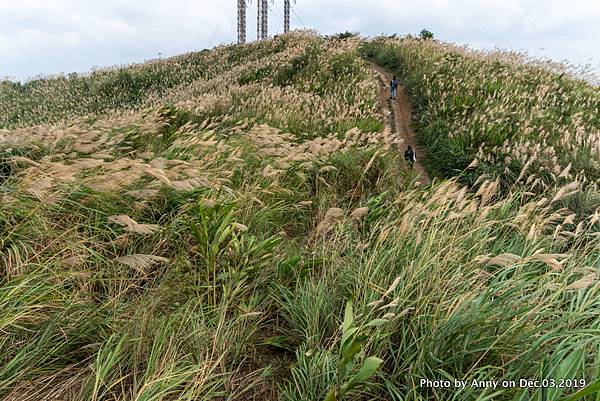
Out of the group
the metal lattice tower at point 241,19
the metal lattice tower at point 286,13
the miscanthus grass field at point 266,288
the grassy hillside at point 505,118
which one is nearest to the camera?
the miscanthus grass field at point 266,288

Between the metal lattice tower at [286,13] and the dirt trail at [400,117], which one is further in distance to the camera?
the metal lattice tower at [286,13]

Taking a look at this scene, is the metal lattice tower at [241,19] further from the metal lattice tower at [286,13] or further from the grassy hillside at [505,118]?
the grassy hillside at [505,118]

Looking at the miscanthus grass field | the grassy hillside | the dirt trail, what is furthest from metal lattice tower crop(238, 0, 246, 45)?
the miscanthus grass field

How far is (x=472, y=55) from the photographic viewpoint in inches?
620

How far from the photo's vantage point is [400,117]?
11.2m

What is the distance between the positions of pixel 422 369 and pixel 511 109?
8925 mm

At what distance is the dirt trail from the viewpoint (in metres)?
8.87

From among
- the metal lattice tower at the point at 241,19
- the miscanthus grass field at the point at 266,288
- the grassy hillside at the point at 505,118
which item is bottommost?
the miscanthus grass field at the point at 266,288

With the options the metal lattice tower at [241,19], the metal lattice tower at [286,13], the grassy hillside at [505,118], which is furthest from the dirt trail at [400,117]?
the metal lattice tower at [286,13]

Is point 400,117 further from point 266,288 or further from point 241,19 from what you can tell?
point 241,19

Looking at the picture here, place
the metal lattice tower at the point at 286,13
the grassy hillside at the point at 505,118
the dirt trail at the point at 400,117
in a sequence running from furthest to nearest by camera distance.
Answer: the metal lattice tower at the point at 286,13 < the dirt trail at the point at 400,117 < the grassy hillside at the point at 505,118

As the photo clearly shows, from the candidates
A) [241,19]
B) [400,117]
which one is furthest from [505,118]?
[241,19]

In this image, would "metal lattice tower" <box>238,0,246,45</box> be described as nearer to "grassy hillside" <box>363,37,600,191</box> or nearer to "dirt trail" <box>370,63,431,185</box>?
"dirt trail" <box>370,63,431,185</box>

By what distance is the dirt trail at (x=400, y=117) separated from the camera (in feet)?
29.1
